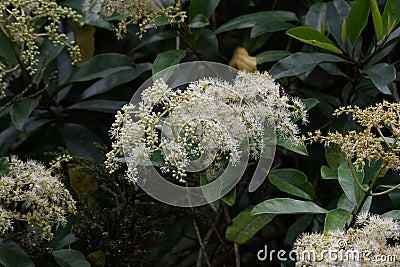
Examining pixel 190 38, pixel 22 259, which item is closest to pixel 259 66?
pixel 190 38

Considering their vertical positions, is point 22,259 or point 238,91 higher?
point 238,91

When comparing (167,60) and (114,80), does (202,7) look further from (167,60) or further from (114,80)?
(114,80)

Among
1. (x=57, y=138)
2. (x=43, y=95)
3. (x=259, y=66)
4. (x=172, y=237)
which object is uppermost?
(x=259, y=66)

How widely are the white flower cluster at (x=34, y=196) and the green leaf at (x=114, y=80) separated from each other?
0.54 m

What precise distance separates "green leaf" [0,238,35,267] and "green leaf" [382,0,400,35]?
980 mm

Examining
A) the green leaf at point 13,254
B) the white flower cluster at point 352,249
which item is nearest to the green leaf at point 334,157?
the white flower cluster at point 352,249

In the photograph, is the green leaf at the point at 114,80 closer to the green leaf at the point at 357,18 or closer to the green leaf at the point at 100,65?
the green leaf at the point at 100,65

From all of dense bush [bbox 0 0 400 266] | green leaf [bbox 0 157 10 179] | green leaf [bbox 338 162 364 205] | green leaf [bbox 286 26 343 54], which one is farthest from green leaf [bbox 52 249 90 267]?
green leaf [bbox 286 26 343 54]

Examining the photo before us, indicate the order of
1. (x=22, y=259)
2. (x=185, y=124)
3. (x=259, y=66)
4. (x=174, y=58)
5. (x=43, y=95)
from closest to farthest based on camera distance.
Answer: (x=185, y=124), (x=22, y=259), (x=174, y=58), (x=259, y=66), (x=43, y=95)

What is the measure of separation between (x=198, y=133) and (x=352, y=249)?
1.16 ft

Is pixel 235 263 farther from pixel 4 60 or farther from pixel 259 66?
pixel 4 60

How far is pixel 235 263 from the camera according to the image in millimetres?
1751

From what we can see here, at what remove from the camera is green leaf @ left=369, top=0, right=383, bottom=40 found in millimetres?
1553

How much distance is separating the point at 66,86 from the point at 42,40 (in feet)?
0.49
